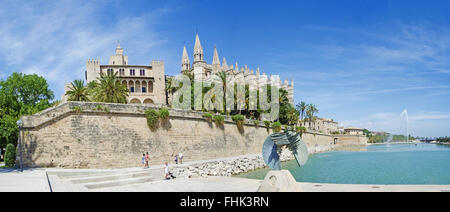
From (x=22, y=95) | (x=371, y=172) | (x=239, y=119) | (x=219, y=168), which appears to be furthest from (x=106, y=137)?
(x=371, y=172)

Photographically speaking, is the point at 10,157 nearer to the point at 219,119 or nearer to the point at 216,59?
the point at 219,119

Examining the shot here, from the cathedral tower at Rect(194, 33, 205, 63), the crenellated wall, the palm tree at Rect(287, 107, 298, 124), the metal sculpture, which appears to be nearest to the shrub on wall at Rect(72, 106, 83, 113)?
the crenellated wall

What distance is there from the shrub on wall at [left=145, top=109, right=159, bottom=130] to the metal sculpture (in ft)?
42.0

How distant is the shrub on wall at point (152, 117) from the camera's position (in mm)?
22141

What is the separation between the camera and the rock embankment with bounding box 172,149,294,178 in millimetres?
19203

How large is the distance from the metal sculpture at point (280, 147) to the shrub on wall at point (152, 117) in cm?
1281

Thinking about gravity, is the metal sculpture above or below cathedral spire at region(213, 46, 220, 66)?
below

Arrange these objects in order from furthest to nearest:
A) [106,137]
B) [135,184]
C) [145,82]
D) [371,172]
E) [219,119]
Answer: [145,82] → [219,119] → [371,172] → [106,137] → [135,184]

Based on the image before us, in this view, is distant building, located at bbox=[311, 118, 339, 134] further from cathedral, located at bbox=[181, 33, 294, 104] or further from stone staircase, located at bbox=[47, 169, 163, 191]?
stone staircase, located at bbox=[47, 169, 163, 191]

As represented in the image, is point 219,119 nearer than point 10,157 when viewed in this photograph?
No

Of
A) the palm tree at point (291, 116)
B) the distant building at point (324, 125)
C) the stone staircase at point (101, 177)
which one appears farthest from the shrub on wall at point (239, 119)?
the distant building at point (324, 125)

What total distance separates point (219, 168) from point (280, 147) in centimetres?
1178

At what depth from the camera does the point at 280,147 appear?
1116cm
